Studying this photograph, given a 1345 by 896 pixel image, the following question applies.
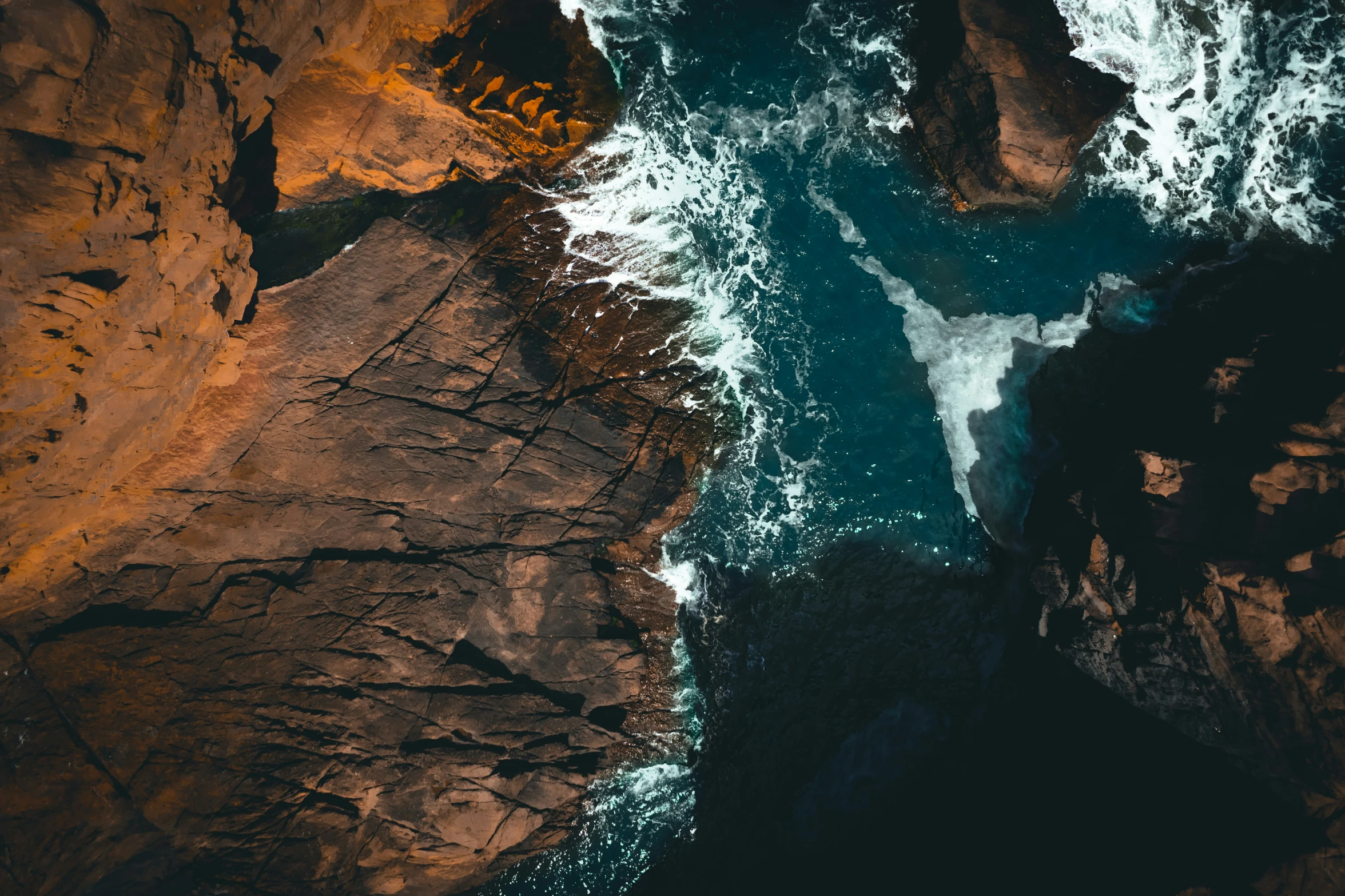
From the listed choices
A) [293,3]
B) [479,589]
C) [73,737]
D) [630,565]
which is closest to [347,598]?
[479,589]

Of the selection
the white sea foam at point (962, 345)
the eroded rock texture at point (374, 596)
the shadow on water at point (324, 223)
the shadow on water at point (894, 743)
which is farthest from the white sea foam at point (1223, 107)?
the shadow on water at point (324, 223)

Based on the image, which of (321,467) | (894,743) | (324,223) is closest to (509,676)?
(321,467)

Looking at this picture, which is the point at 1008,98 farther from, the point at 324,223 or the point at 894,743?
the point at 324,223

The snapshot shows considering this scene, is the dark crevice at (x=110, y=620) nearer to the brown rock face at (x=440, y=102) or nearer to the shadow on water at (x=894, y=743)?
the brown rock face at (x=440, y=102)

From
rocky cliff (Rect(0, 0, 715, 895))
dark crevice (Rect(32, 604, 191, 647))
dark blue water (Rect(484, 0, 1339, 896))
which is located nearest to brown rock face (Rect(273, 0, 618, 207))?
rocky cliff (Rect(0, 0, 715, 895))

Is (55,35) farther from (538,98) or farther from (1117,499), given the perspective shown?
(1117,499)

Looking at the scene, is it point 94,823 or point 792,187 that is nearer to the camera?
point 94,823

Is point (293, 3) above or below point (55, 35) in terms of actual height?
above
